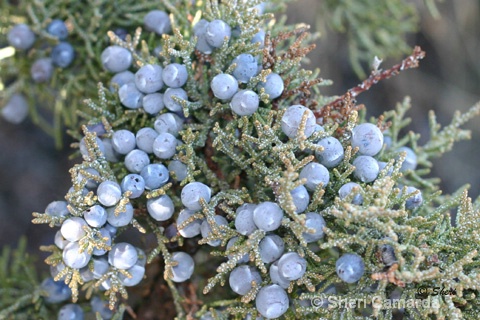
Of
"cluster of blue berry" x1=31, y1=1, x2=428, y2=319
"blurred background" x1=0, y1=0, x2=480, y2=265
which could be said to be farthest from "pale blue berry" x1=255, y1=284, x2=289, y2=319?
"blurred background" x1=0, y1=0, x2=480, y2=265

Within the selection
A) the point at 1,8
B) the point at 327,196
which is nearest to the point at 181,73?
the point at 327,196

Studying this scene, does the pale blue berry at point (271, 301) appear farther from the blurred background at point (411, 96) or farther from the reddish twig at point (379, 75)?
the blurred background at point (411, 96)

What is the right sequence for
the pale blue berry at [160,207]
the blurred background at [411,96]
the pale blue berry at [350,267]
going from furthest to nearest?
the blurred background at [411,96] → the pale blue berry at [160,207] → the pale blue berry at [350,267]

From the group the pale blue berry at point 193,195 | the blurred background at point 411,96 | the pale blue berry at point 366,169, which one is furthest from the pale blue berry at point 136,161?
the blurred background at point 411,96

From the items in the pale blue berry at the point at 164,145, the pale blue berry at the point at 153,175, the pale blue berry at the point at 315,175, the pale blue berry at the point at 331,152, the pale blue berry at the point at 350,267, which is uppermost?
the pale blue berry at the point at 331,152

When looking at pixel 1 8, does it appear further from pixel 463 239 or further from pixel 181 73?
pixel 463 239

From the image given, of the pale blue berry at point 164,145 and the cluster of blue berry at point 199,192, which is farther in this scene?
the pale blue berry at point 164,145

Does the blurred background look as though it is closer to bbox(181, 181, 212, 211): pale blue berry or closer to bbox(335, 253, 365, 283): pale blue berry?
bbox(181, 181, 212, 211): pale blue berry

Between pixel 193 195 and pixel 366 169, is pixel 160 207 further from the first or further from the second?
pixel 366 169
